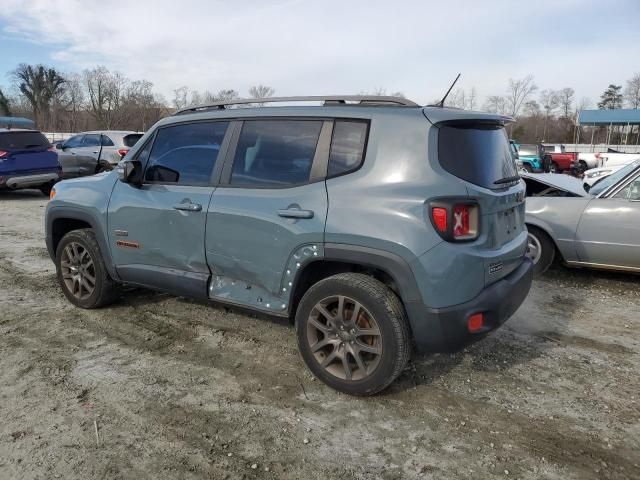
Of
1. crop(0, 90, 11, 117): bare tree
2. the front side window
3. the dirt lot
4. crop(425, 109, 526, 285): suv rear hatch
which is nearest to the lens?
the dirt lot

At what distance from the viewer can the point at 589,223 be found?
225 inches

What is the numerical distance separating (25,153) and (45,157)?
470 mm

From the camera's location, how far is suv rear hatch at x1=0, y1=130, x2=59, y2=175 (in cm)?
1143

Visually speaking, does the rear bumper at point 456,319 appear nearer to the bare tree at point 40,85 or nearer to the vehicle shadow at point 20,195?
the vehicle shadow at point 20,195

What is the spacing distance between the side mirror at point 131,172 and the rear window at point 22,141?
9.24 meters

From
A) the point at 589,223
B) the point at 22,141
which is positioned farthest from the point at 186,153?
the point at 22,141

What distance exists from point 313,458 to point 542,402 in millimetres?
1592

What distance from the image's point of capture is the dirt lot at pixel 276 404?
260cm

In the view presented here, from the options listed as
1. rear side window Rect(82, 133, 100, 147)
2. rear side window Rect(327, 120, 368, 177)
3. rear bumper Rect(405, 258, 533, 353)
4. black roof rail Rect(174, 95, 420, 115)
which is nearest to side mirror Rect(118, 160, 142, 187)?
black roof rail Rect(174, 95, 420, 115)

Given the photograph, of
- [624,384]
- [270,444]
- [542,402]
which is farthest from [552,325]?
[270,444]

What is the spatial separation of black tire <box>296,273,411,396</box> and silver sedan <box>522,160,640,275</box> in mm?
3714

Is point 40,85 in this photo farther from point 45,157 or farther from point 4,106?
point 45,157

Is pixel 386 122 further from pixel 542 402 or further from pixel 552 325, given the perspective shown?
pixel 552 325

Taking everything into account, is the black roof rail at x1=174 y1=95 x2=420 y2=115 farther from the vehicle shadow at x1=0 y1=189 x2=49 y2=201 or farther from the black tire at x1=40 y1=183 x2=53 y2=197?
the vehicle shadow at x1=0 y1=189 x2=49 y2=201
